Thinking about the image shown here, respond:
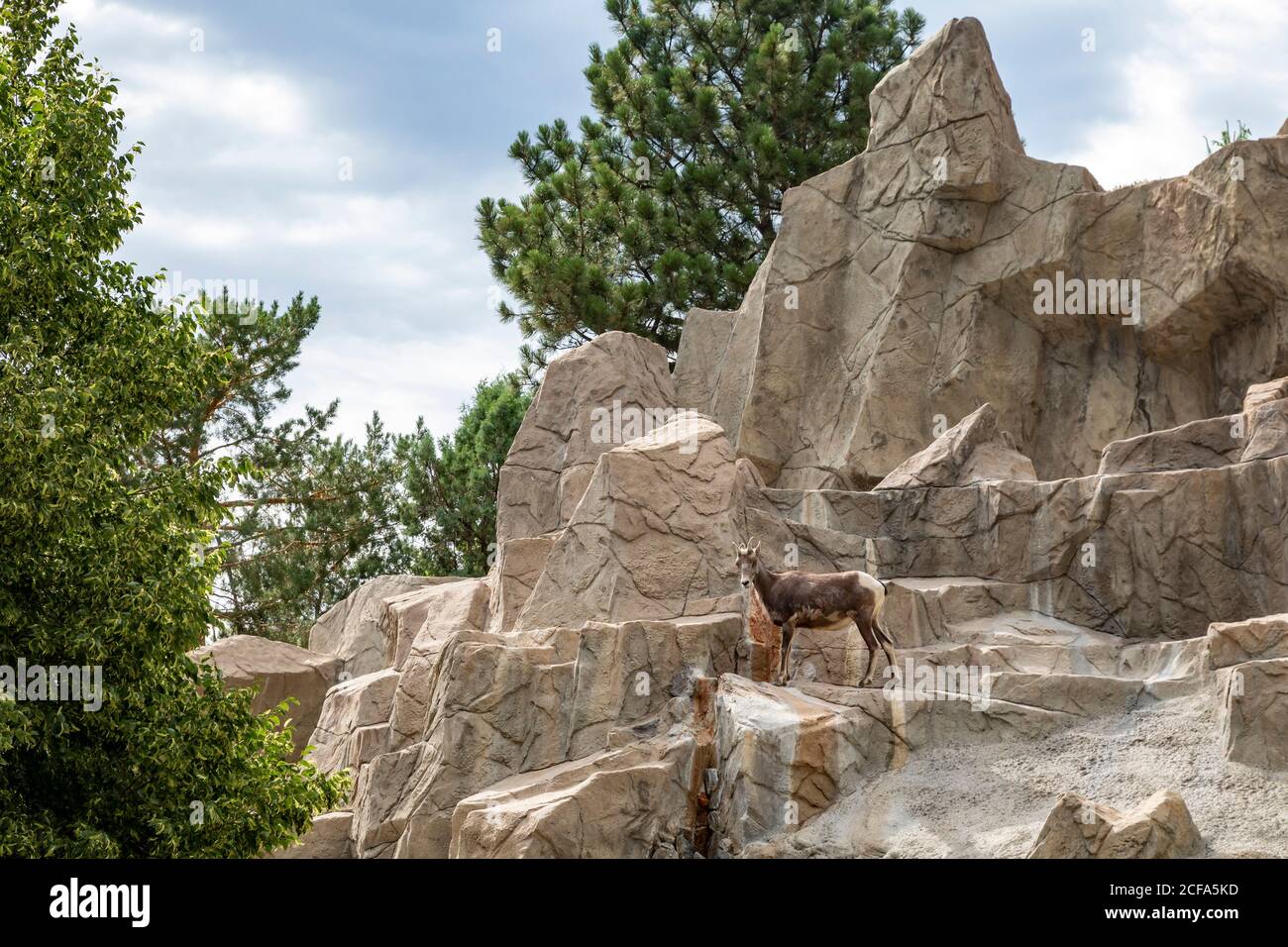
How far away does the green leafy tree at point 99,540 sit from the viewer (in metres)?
10.8

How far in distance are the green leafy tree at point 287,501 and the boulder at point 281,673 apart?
6.35 metres

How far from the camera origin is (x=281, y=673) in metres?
22.2

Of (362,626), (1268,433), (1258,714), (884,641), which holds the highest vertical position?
(1268,433)

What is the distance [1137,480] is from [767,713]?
21.7 feet

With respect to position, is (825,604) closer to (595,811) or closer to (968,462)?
(595,811)

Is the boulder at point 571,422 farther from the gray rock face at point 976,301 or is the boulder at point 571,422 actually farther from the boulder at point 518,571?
the gray rock face at point 976,301

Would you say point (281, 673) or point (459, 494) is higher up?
point (459, 494)

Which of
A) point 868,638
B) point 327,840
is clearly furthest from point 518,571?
point 868,638

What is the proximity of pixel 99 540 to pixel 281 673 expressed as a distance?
11395 millimetres

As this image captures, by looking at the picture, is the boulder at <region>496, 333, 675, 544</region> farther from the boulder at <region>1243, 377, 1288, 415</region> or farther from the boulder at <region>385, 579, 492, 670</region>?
the boulder at <region>1243, 377, 1288, 415</region>

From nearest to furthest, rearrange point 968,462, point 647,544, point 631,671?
point 631,671 → point 647,544 → point 968,462

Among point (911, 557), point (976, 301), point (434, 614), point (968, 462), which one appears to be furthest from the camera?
point (976, 301)

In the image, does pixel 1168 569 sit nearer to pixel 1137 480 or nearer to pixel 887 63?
pixel 1137 480

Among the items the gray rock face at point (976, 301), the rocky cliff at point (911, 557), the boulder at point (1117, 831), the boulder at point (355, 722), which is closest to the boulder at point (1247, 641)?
the rocky cliff at point (911, 557)
